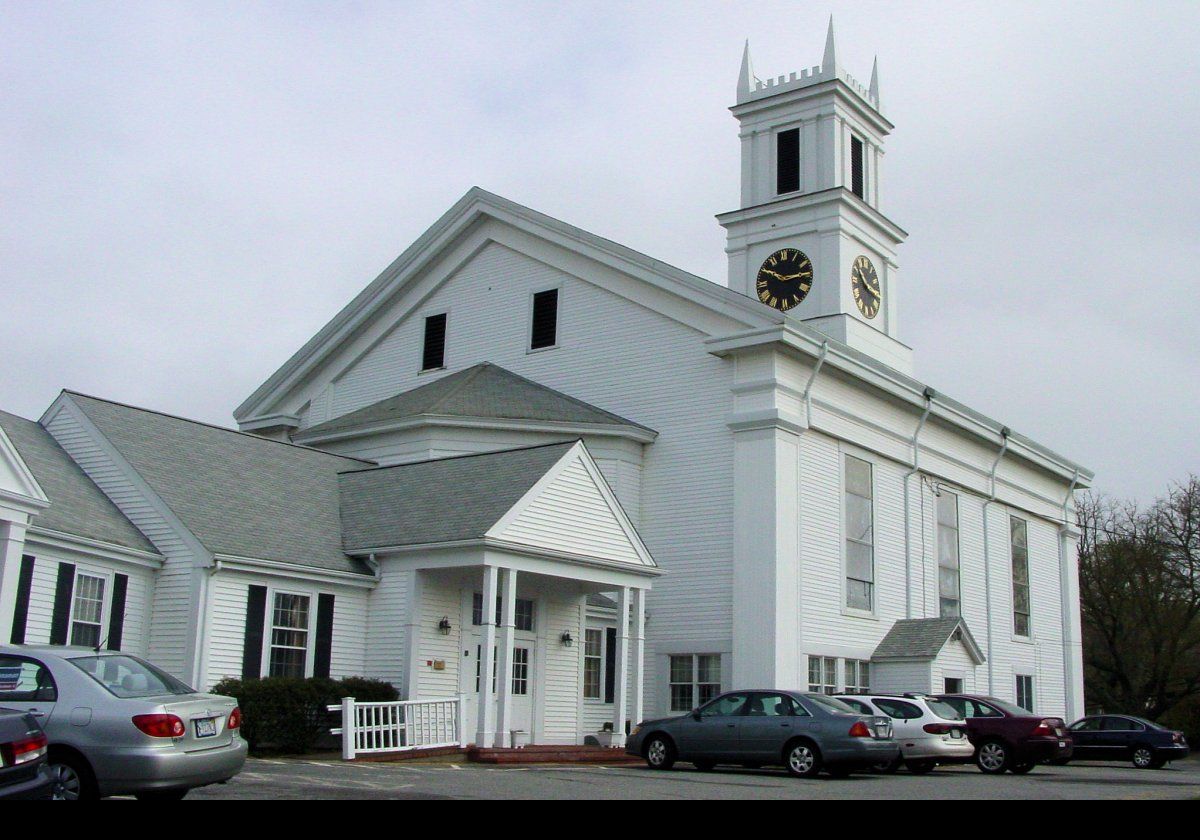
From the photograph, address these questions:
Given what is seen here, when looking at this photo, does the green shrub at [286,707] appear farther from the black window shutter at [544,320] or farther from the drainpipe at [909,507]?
the drainpipe at [909,507]

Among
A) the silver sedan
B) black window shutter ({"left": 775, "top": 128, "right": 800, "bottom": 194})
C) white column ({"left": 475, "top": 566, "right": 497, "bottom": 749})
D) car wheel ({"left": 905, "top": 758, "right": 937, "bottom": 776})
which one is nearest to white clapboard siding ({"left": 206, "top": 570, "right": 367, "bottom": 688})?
white column ({"left": 475, "top": 566, "right": 497, "bottom": 749})

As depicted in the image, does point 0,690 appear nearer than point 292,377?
Yes

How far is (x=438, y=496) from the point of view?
24953mm

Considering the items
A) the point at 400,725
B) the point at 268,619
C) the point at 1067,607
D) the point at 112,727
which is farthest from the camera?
the point at 1067,607

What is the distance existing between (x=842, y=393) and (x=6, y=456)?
18.6 meters

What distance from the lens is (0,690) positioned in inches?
471

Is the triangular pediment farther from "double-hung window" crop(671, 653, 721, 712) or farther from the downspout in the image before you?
the downspout

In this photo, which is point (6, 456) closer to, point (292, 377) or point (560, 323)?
point (560, 323)

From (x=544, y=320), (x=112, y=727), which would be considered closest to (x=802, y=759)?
(x=112, y=727)

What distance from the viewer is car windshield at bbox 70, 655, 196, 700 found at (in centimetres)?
1209

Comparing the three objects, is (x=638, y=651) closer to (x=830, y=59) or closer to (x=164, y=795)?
(x=164, y=795)

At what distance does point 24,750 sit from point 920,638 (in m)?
24.5

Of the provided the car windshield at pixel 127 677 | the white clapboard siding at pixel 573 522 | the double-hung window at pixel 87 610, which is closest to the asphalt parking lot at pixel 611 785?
the car windshield at pixel 127 677
